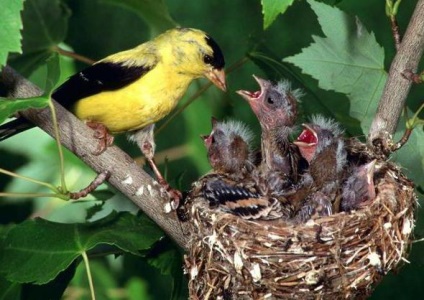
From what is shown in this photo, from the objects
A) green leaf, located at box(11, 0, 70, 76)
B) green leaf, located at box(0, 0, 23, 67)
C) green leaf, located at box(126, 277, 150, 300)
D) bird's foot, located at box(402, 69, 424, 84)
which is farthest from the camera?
green leaf, located at box(126, 277, 150, 300)

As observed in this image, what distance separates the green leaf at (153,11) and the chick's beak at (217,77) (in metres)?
0.33

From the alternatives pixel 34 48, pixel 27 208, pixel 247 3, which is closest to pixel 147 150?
pixel 34 48

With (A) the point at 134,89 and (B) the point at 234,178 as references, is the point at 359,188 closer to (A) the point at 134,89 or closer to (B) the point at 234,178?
(B) the point at 234,178

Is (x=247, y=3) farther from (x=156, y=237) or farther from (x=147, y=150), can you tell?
(x=156, y=237)

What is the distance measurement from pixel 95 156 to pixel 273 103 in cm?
106

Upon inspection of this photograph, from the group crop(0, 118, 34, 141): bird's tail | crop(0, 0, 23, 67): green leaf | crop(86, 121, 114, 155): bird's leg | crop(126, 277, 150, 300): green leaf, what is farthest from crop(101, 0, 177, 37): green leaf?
crop(126, 277, 150, 300): green leaf

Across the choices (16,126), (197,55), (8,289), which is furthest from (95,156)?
(197,55)

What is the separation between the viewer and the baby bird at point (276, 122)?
3803 mm

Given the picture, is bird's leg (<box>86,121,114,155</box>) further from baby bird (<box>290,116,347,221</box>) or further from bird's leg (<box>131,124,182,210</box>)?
baby bird (<box>290,116,347,221</box>)

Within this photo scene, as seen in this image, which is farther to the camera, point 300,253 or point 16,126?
point 16,126

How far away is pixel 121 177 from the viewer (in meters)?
3.03

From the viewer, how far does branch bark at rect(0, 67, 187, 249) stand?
2955 millimetres

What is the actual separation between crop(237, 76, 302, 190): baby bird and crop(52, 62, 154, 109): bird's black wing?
1.54 feet

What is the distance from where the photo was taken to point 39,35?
12.9 ft
